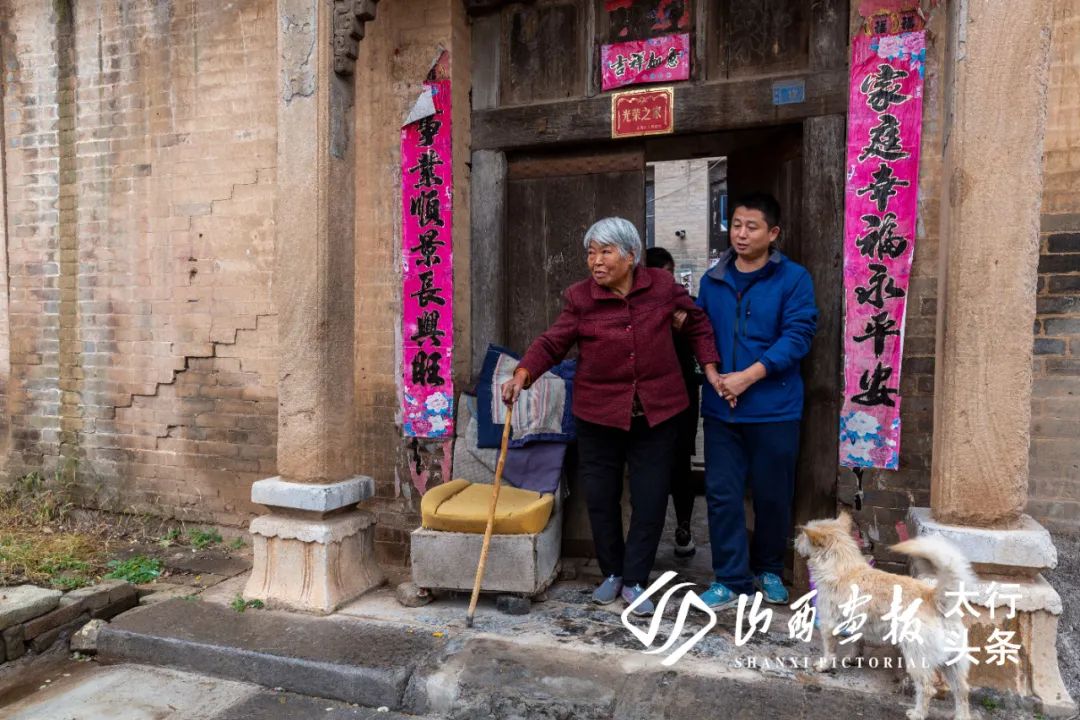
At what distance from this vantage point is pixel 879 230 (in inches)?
150

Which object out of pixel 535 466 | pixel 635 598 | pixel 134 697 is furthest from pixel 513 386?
pixel 134 697

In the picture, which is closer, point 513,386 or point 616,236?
point 616,236

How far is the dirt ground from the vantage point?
305cm

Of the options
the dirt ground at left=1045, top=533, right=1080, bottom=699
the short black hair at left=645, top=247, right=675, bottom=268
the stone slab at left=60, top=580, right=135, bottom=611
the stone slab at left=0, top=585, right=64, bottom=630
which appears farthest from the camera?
the short black hair at left=645, top=247, right=675, bottom=268

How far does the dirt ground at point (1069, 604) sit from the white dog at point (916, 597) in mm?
697

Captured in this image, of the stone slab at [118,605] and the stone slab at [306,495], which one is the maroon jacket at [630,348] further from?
the stone slab at [118,605]

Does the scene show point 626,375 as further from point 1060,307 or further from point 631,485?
point 1060,307

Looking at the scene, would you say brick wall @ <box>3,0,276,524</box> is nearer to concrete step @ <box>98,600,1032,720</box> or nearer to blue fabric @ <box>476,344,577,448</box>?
blue fabric @ <box>476,344,577,448</box>

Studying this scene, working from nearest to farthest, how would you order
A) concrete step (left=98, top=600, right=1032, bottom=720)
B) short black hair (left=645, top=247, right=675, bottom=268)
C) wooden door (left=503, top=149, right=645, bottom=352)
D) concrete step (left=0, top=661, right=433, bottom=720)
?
concrete step (left=98, top=600, right=1032, bottom=720) < concrete step (left=0, top=661, right=433, bottom=720) < wooden door (left=503, top=149, right=645, bottom=352) < short black hair (left=645, top=247, right=675, bottom=268)

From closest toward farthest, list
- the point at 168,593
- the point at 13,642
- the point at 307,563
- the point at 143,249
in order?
the point at 13,642, the point at 307,563, the point at 168,593, the point at 143,249

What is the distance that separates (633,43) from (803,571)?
320 centimetres

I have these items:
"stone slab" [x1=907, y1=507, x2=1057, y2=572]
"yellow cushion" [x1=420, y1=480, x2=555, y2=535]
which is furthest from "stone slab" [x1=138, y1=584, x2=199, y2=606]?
"stone slab" [x1=907, y1=507, x2=1057, y2=572]

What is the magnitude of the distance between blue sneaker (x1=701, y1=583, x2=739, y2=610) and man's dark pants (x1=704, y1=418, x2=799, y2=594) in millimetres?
39

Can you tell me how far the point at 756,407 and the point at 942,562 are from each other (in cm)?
122
